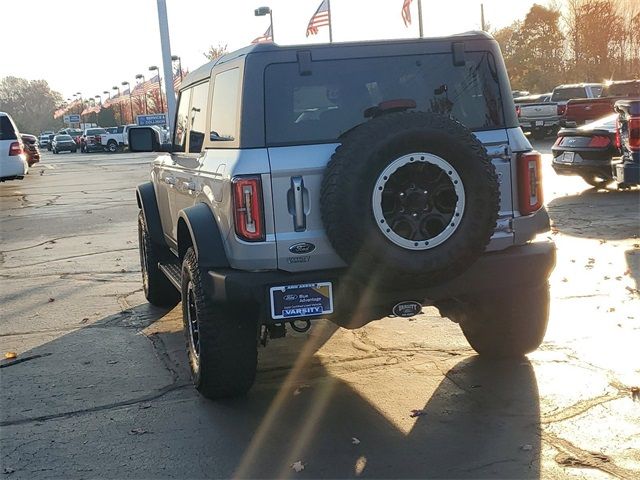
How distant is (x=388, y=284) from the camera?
3.90 meters

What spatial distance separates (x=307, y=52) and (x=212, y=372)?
1851 mm

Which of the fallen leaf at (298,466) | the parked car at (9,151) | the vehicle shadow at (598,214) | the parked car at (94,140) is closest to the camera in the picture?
the fallen leaf at (298,466)

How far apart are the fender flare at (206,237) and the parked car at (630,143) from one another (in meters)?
6.74

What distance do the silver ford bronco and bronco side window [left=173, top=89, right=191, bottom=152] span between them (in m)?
0.98

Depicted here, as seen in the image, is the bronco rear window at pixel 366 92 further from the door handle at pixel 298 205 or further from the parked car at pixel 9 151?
the parked car at pixel 9 151

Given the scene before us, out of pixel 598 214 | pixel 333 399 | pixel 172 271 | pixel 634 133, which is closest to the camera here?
pixel 333 399

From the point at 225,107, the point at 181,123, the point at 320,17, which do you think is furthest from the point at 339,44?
the point at 320,17

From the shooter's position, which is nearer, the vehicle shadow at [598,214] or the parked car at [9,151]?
the vehicle shadow at [598,214]

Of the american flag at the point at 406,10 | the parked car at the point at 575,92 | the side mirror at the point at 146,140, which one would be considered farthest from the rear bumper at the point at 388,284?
the parked car at the point at 575,92

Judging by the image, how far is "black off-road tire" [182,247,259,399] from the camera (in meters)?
4.22

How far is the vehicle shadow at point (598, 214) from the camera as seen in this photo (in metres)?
9.33

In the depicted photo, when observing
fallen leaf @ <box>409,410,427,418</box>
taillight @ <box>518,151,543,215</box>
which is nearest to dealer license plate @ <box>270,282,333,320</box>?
fallen leaf @ <box>409,410,427,418</box>

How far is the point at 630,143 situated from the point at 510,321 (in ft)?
18.3

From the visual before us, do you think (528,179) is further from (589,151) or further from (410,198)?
(589,151)
